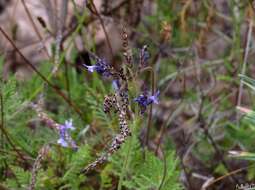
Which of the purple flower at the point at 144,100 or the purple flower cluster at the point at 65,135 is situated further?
the purple flower cluster at the point at 65,135

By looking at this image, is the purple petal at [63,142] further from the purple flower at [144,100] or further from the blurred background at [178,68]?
the purple flower at [144,100]

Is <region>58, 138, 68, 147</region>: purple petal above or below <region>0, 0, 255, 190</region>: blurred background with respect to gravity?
below

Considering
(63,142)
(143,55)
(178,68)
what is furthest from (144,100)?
(178,68)

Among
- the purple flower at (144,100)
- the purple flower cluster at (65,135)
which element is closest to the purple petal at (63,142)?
the purple flower cluster at (65,135)

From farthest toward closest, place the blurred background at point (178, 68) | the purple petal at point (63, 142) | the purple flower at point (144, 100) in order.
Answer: the blurred background at point (178, 68) → the purple petal at point (63, 142) → the purple flower at point (144, 100)

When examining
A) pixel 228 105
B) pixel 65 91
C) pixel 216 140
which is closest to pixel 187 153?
pixel 216 140

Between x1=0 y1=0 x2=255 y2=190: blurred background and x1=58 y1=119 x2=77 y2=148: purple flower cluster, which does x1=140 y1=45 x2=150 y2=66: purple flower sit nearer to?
x1=58 y1=119 x2=77 y2=148: purple flower cluster

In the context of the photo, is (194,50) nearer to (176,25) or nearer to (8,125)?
(176,25)

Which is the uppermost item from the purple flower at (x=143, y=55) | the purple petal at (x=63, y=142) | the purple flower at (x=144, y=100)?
the purple flower at (x=143, y=55)

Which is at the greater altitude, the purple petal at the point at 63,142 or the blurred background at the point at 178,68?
the blurred background at the point at 178,68

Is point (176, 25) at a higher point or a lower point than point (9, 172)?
higher

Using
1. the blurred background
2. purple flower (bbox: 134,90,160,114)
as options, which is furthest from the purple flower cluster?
purple flower (bbox: 134,90,160,114)
